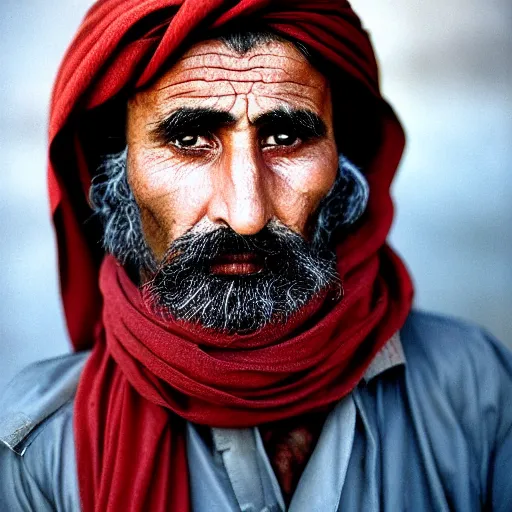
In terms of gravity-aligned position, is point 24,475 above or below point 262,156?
below

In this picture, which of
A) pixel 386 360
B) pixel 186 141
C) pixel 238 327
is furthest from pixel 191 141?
pixel 386 360

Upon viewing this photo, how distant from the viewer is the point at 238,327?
76.3 inches

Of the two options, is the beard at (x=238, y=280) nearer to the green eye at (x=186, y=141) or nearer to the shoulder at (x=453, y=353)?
the green eye at (x=186, y=141)

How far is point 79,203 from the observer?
7.39ft

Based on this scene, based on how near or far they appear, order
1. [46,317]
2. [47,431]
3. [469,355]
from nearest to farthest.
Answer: [47,431], [469,355], [46,317]

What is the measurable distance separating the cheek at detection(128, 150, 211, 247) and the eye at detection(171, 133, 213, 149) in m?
0.04

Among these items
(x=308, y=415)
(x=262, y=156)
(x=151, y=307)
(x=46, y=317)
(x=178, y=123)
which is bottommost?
(x=46, y=317)

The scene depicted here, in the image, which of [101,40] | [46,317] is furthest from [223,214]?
[46,317]

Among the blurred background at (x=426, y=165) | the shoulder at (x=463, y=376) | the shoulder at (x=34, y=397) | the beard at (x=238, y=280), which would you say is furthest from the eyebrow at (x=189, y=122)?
the blurred background at (x=426, y=165)

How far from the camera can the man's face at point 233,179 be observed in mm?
1882

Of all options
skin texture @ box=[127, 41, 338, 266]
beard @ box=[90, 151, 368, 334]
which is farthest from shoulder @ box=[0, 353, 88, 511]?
skin texture @ box=[127, 41, 338, 266]

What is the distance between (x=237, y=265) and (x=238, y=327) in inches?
6.5

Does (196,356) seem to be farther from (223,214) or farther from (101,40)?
(101,40)

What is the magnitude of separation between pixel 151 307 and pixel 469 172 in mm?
2356
